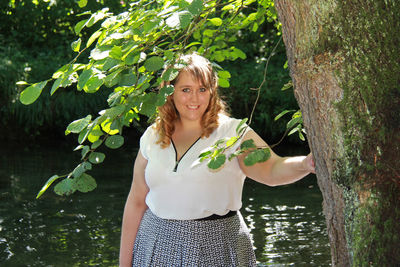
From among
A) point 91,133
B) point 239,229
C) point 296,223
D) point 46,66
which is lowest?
point 296,223

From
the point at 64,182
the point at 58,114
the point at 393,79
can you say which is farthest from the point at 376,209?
the point at 58,114

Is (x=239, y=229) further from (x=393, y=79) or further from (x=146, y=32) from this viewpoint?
(x=393, y=79)

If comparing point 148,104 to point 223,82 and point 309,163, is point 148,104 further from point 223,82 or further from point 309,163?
point 223,82

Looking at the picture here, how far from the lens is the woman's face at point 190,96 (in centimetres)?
300

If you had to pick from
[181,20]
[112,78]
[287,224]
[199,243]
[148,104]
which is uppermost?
[181,20]

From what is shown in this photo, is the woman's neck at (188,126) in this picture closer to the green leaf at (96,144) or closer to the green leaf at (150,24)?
the green leaf at (96,144)

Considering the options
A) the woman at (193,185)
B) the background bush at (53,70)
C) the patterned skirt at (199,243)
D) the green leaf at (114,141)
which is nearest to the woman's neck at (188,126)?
the woman at (193,185)

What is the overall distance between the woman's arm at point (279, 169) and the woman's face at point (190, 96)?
28 centimetres

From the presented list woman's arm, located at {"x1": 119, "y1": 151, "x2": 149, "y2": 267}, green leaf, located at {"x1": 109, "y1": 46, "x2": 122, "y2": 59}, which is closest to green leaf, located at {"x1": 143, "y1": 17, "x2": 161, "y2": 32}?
green leaf, located at {"x1": 109, "y1": 46, "x2": 122, "y2": 59}

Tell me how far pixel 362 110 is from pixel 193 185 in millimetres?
1168

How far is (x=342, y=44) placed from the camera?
1944 millimetres

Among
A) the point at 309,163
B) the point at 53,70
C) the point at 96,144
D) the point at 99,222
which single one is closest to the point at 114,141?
the point at 96,144

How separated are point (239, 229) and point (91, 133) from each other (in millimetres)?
843

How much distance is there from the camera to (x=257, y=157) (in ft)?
7.72
